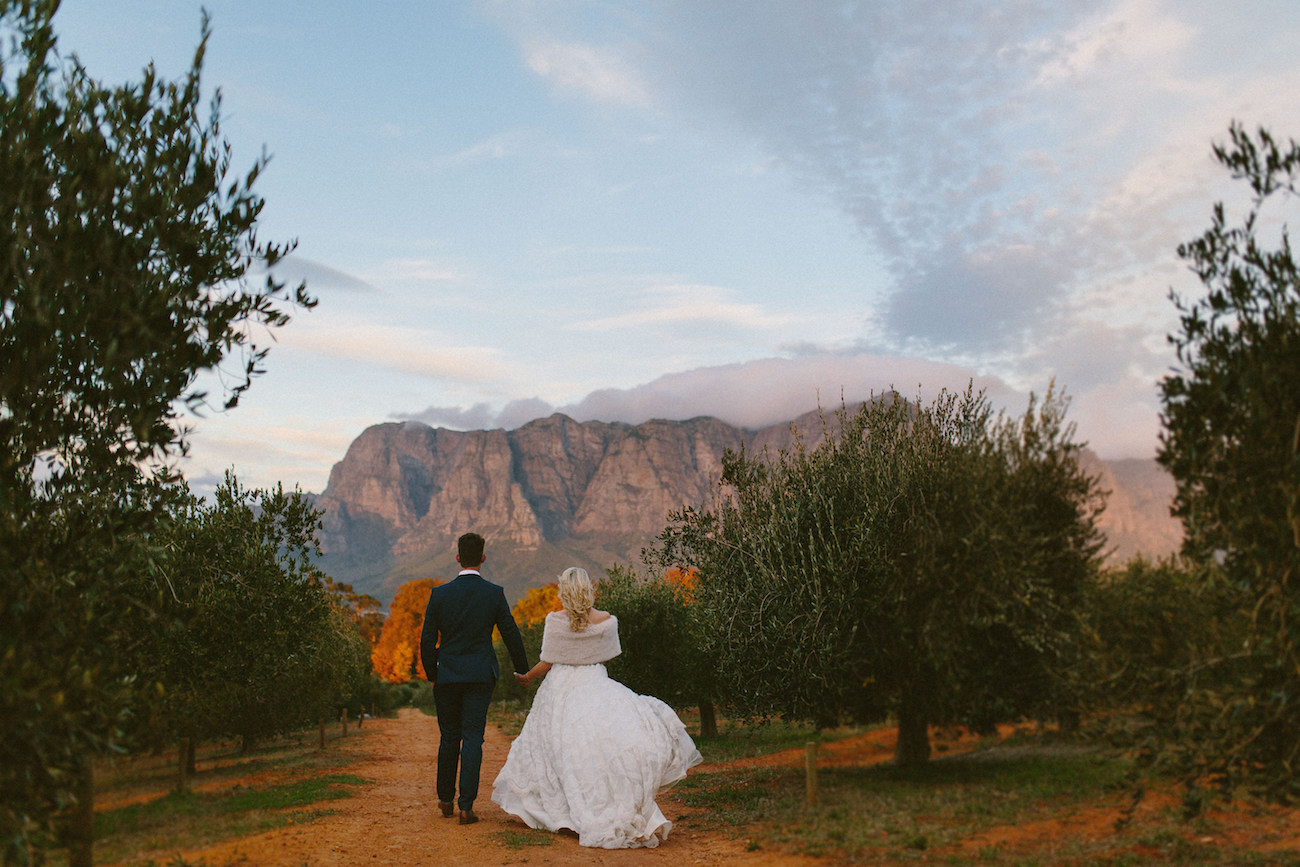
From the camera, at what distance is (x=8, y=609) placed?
5.91m

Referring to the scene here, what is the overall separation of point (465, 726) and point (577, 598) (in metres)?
2.13

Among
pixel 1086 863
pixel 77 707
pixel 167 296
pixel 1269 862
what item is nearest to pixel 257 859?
pixel 77 707

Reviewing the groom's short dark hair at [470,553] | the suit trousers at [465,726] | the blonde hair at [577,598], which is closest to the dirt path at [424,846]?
the suit trousers at [465,726]

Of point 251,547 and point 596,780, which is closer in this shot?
point 596,780

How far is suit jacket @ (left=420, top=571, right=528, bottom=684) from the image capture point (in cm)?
1063

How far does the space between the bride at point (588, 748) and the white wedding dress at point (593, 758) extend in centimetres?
1

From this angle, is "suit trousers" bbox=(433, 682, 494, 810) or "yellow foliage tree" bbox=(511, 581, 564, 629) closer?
"suit trousers" bbox=(433, 682, 494, 810)

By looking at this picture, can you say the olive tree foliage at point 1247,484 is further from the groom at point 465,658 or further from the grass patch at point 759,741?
the grass patch at point 759,741

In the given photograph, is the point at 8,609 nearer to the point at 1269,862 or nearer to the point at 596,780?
the point at 596,780

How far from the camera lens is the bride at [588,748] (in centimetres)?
1013

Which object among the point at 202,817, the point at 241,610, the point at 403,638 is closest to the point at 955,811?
the point at 202,817

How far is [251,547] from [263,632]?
5.94 feet

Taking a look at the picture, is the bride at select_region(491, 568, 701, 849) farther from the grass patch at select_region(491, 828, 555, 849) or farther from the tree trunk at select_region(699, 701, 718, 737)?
the tree trunk at select_region(699, 701, 718, 737)

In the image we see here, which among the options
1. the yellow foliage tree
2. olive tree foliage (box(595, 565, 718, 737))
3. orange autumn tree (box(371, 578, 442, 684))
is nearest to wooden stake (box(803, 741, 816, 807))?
olive tree foliage (box(595, 565, 718, 737))
